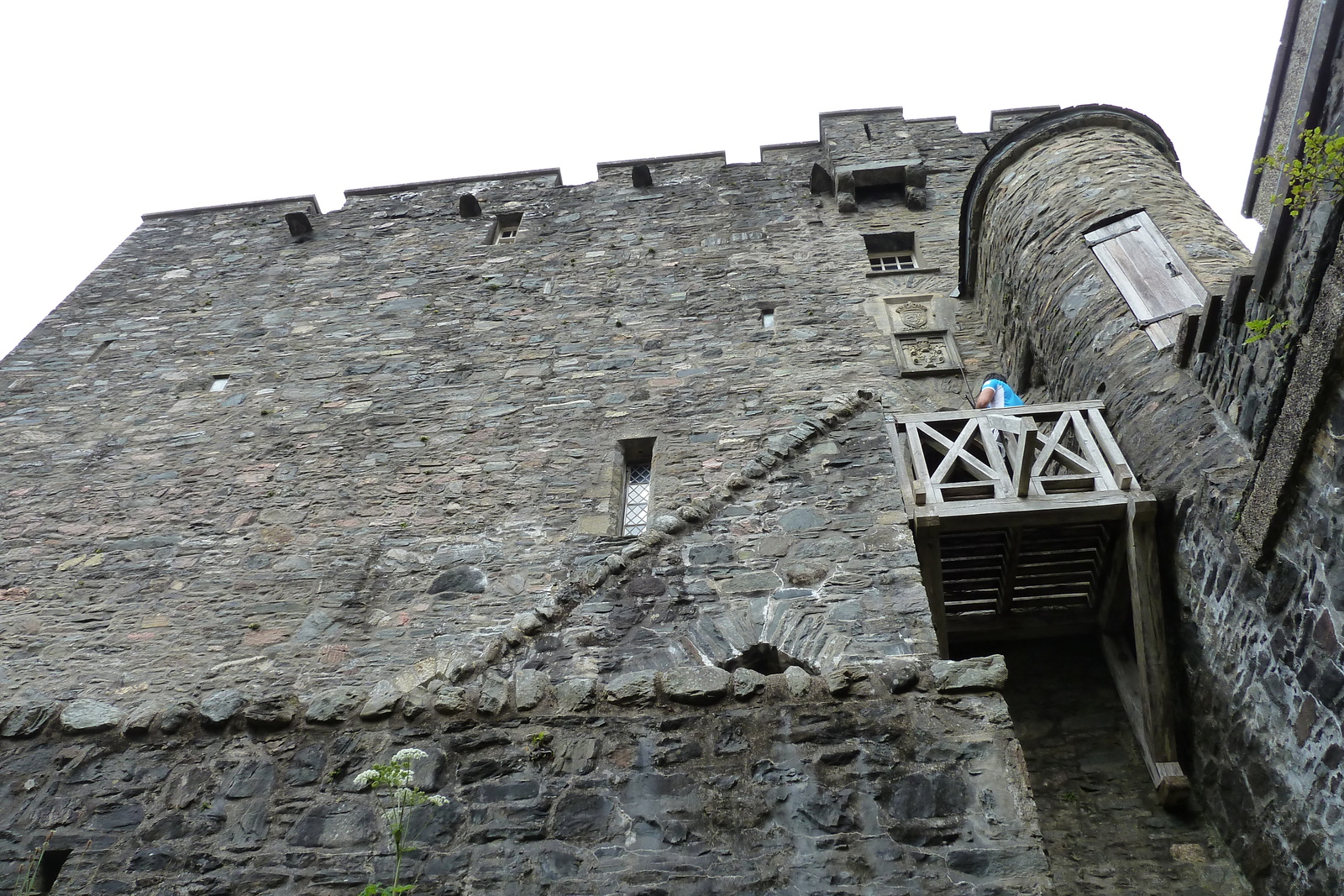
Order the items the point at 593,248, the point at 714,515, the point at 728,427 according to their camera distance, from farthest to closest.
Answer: the point at 593,248 < the point at 728,427 < the point at 714,515

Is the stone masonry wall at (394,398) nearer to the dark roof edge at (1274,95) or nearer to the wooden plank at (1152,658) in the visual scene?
the wooden plank at (1152,658)

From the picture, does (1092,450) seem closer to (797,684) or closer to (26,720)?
(797,684)

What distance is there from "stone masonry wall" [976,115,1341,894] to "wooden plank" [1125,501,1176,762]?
135 millimetres

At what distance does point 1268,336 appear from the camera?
4.58 meters

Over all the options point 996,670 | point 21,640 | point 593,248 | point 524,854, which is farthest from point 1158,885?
point 593,248

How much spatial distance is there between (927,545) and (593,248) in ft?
21.8

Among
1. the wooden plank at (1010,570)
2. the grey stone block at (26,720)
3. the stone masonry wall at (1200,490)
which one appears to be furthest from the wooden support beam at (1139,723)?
the grey stone block at (26,720)

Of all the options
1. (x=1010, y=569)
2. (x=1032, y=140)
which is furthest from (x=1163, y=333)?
(x=1032, y=140)

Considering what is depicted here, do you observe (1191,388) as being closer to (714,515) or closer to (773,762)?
(714,515)

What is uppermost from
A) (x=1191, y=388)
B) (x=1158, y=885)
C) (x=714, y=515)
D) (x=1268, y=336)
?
(x=1268, y=336)

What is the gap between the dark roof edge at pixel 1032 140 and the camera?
8430 millimetres

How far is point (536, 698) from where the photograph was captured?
3980mm

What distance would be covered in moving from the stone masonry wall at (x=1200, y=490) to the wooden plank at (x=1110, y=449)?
0.15 meters

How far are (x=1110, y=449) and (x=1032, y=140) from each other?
4.02 m
